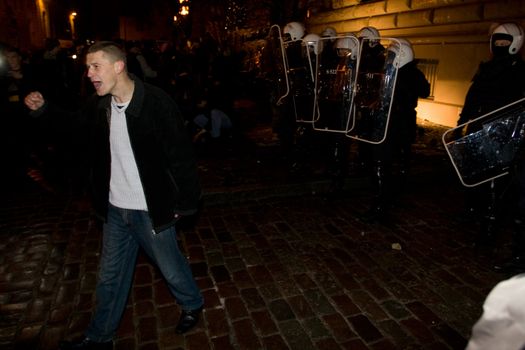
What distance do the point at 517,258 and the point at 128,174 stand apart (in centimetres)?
379

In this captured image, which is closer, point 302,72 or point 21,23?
point 302,72

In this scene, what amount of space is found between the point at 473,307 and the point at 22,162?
7547 mm

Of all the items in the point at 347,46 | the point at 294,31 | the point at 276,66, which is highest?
the point at 294,31

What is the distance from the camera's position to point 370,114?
519 centimetres

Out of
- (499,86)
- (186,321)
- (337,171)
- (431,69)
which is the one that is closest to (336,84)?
(337,171)

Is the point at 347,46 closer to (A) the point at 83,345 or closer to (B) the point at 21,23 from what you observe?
(A) the point at 83,345

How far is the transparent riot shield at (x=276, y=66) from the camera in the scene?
6379mm

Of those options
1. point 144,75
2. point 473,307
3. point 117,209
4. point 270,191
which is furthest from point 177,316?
point 144,75

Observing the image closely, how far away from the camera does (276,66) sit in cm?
665

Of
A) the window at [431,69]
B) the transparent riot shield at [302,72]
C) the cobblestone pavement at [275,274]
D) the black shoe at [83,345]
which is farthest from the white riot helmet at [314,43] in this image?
the window at [431,69]

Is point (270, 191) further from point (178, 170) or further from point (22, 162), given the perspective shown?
point (22, 162)

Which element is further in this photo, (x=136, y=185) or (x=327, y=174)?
(x=327, y=174)

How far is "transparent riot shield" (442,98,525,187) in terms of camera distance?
411 cm

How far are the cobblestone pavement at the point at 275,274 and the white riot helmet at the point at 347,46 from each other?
6.54 ft
